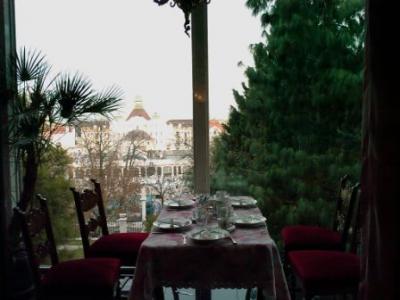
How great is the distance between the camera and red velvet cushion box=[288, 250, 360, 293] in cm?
233

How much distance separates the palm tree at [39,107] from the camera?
3.05 meters

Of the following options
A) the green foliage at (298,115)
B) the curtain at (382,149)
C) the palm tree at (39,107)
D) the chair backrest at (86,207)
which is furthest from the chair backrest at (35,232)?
the curtain at (382,149)

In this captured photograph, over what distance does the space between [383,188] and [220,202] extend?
1005 mm

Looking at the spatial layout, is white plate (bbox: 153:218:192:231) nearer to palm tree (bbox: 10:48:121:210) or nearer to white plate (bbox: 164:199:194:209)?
white plate (bbox: 164:199:194:209)

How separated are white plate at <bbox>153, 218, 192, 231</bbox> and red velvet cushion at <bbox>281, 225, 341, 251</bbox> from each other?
802mm

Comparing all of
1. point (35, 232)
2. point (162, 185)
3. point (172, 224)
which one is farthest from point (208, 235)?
point (162, 185)

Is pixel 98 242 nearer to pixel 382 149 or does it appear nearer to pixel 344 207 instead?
pixel 344 207

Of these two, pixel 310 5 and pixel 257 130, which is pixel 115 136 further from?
pixel 310 5

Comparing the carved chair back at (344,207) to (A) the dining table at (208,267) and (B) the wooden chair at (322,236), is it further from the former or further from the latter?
(A) the dining table at (208,267)

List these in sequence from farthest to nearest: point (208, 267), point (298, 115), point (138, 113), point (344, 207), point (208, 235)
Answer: point (138, 113)
point (298, 115)
point (344, 207)
point (208, 235)
point (208, 267)

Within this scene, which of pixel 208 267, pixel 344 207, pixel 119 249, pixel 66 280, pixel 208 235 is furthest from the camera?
pixel 344 207

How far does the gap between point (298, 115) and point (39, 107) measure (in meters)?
1.86

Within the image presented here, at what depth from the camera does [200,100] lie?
351cm

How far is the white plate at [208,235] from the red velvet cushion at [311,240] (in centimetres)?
83
